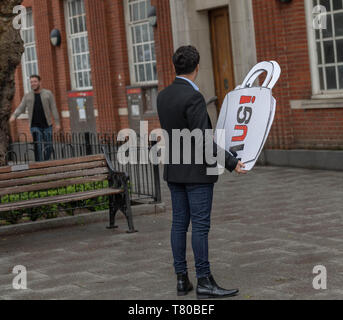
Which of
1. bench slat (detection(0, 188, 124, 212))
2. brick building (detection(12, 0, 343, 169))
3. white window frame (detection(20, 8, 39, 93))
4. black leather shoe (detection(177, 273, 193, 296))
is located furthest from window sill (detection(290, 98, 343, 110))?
white window frame (detection(20, 8, 39, 93))

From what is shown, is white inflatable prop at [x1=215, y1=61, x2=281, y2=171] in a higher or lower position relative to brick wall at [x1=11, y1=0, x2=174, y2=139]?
lower

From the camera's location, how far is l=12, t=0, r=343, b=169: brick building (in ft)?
44.3

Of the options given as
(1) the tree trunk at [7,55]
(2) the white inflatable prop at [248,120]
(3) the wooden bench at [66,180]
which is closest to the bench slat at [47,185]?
(3) the wooden bench at [66,180]

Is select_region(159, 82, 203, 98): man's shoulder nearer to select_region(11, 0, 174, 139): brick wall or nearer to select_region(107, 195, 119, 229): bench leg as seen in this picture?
select_region(107, 195, 119, 229): bench leg

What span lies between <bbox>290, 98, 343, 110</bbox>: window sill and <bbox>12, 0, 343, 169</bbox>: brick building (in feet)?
0.06

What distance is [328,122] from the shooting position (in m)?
13.3

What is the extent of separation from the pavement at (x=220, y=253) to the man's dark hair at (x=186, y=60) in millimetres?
1782

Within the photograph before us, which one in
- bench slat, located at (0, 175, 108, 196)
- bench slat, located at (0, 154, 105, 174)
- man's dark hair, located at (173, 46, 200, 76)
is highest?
man's dark hair, located at (173, 46, 200, 76)

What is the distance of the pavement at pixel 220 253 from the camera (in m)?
6.62

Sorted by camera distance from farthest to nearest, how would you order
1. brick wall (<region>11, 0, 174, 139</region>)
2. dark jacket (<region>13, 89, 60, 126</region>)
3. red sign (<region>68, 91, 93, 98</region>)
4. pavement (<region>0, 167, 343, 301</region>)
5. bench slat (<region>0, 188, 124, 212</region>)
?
red sign (<region>68, 91, 93, 98</region>)
brick wall (<region>11, 0, 174, 139</region>)
dark jacket (<region>13, 89, 60, 126</region>)
bench slat (<region>0, 188, 124, 212</region>)
pavement (<region>0, 167, 343, 301</region>)

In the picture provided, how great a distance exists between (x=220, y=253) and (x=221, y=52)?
8796 millimetres
